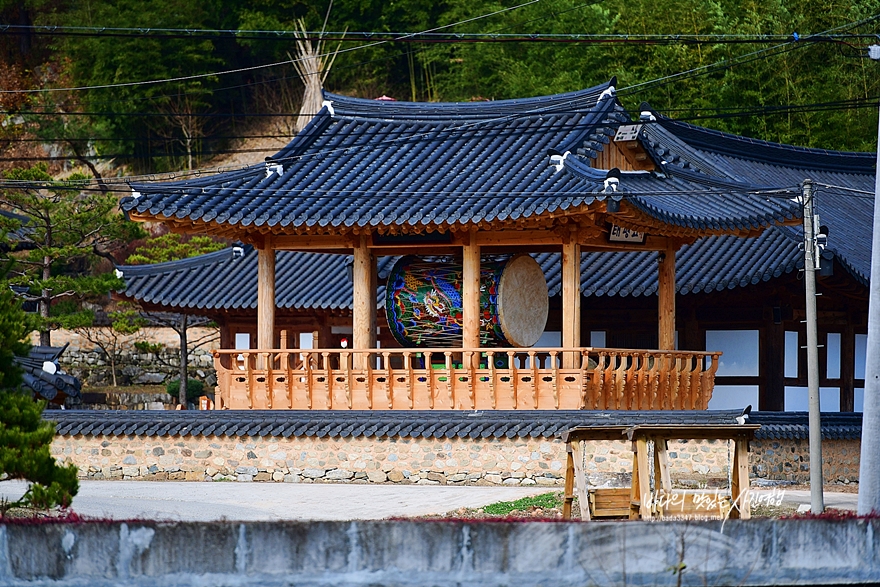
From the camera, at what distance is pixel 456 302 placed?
65.5 ft

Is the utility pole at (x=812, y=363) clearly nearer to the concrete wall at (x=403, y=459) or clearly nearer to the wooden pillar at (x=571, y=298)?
the concrete wall at (x=403, y=459)

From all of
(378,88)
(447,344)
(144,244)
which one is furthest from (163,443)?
(378,88)

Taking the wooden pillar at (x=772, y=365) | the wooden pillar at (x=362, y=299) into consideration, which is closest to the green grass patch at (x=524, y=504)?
the wooden pillar at (x=362, y=299)

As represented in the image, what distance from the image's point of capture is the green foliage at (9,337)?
10.9m

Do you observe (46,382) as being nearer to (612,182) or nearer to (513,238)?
(513,238)

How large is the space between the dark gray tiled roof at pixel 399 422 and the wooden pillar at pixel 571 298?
1287mm

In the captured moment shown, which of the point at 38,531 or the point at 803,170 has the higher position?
the point at 803,170

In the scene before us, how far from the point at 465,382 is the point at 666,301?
3.80 metres

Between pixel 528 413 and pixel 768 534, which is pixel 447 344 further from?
pixel 768 534

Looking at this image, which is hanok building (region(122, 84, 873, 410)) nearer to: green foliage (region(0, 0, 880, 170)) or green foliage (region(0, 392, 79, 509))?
green foliage (region(0, 392, 79, 509))

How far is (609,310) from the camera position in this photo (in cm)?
2459

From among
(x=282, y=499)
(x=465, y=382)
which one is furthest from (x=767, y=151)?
(x=282, y=499)

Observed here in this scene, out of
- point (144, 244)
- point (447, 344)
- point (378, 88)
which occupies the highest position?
point (378, 88)

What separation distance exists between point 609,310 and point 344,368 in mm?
7102
